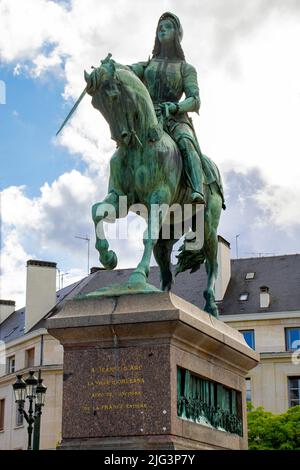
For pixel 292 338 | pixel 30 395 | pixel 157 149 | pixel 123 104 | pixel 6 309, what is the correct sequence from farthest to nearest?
pixel 6 309 → pixel 292 338 → pixel 30 395 → pixel 157 149 → pixel 123 104

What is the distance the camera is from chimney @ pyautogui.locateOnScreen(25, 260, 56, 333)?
58.7m

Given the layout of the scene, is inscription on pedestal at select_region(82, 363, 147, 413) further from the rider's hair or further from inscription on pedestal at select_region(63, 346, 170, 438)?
the rider's hair

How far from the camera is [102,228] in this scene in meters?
12.3

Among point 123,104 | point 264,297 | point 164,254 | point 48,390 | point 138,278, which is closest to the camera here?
point 138,278

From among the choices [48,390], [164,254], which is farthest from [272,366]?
[164,254]

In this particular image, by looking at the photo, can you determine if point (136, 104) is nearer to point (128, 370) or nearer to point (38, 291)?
point (128, 370)

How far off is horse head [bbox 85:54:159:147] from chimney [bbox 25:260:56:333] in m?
46.6

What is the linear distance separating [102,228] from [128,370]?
192 centimetres

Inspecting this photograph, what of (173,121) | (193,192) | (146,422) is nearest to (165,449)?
(146,422)

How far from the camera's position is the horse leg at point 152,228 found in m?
12.1

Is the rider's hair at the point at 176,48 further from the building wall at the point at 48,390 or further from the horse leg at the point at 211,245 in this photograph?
the building wall at the point at 48,390
